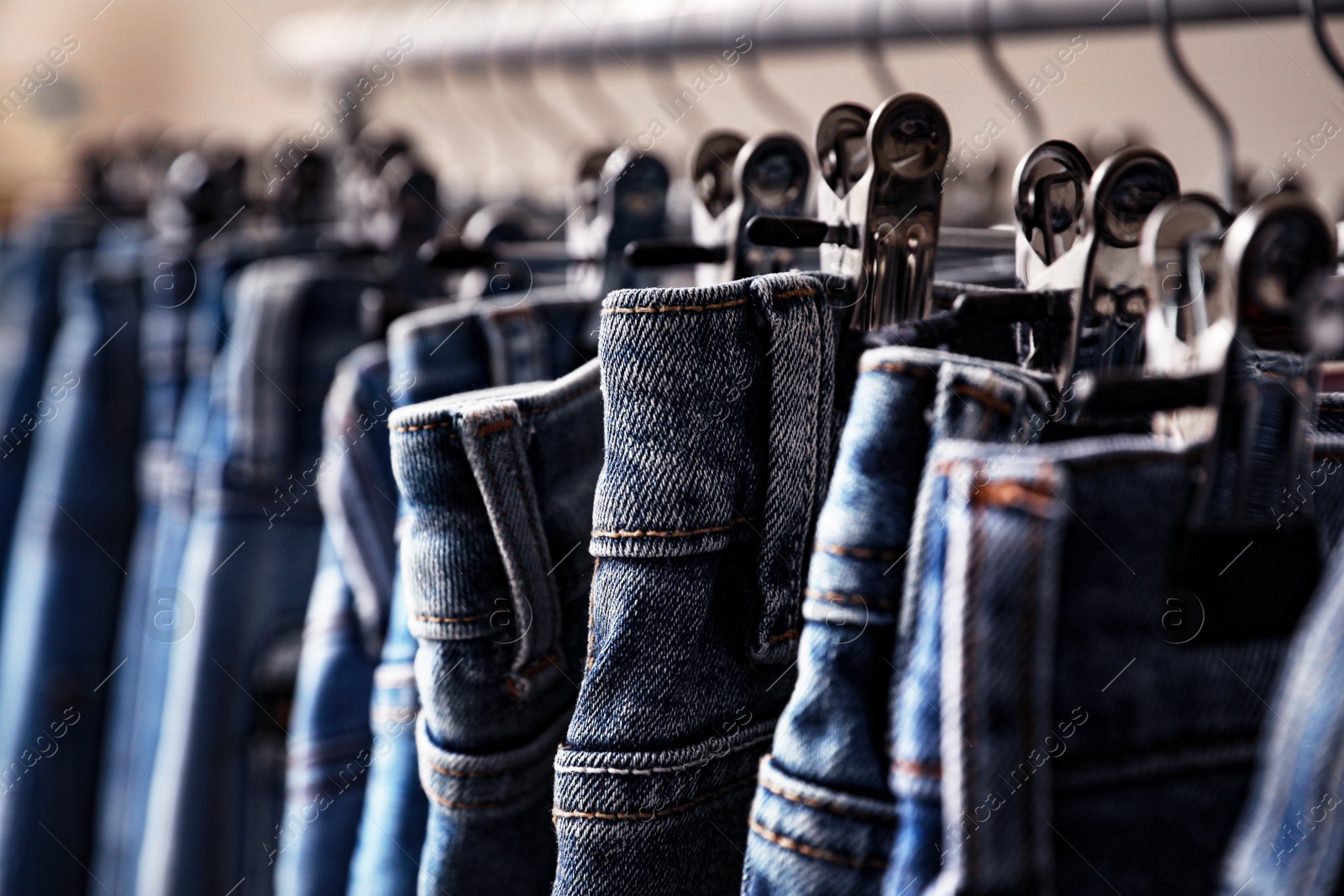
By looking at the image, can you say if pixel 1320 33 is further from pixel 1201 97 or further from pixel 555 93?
pixel 555 93

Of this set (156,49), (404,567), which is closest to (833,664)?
(404,567)

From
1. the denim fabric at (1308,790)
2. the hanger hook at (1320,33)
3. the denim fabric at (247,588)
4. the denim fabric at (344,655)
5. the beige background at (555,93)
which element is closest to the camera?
the denim fabric at (1308,790)

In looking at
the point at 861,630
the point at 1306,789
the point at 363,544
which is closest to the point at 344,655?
the point at 363,544

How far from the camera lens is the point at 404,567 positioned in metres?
0.52

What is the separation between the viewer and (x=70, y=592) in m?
0.96

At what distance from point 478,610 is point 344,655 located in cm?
23

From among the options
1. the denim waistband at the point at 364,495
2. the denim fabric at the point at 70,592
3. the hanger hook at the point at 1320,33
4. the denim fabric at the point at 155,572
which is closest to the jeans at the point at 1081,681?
the hanger hook at the point at 1320,33

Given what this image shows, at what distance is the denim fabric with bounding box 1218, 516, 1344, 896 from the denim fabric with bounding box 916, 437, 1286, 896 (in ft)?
0.10

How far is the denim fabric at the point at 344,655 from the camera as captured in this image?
2.20 feet

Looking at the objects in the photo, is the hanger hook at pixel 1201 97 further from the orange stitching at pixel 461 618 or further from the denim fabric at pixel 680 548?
the orange stitching at pixel 461 618

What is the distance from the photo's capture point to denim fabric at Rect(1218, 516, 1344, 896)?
310 mm

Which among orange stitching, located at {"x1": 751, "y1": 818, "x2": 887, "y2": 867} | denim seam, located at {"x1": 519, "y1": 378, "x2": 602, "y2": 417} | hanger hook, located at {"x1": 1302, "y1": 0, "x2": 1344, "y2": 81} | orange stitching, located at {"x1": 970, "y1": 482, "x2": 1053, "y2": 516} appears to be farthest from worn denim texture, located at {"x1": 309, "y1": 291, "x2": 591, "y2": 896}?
hanger hook, located at {"x1": 1302, "y1": 0, "x2": 1344, "y2": 81}

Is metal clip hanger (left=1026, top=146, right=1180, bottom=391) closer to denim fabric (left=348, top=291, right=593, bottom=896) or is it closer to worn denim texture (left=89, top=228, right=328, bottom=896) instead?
denim fabric (left=348, top=291, right=593, bottom=896)

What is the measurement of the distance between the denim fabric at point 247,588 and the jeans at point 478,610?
35cm
